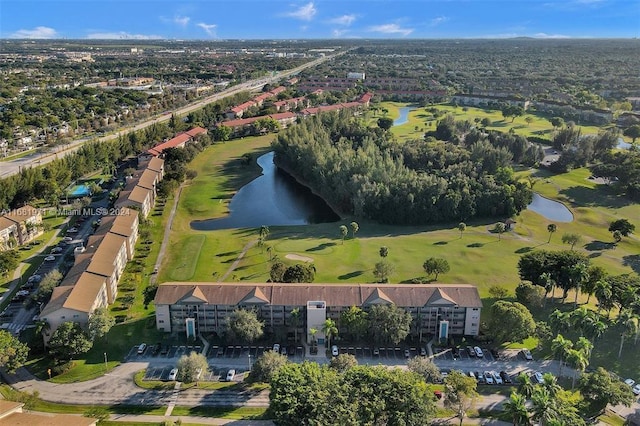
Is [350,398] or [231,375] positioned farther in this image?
[231,375]

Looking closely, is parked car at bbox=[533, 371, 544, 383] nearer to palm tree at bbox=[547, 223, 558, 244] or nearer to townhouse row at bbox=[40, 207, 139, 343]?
palm tree at bbox=[547, 223, 558, 244]

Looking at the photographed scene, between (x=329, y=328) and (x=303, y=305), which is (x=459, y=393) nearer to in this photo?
(x=329, y=328)

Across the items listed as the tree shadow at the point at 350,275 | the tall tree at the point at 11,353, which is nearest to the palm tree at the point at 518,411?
the tree shadow at the point at 350,275

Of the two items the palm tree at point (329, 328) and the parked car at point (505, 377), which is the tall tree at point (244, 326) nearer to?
the palm tree at point (329, 328)

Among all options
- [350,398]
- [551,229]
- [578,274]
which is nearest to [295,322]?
[350,398]

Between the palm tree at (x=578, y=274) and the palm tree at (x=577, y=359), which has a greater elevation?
the palm tree at (x=578, y=274)

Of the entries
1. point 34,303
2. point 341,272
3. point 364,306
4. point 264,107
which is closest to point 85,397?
point 34,303

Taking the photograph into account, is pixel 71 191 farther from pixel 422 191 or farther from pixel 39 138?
pixel 422 191

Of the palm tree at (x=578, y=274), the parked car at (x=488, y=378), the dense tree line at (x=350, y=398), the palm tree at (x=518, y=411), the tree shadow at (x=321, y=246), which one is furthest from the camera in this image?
the tree shadow at (x=321, y=246)
